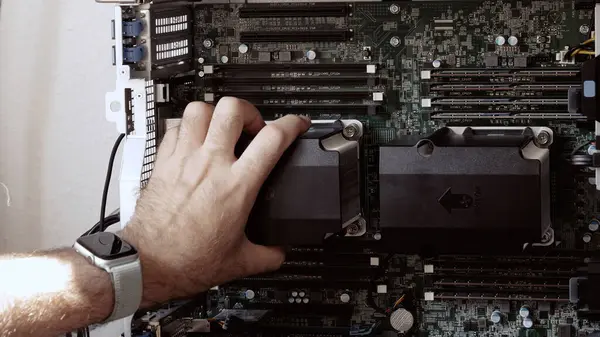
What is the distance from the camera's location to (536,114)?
7.03 feet

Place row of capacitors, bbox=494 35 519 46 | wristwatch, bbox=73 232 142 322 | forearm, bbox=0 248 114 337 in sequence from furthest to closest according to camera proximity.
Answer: row of capacitors, bbox=494 35 519 46 → wristwatch, bbox=73 232 142 322 → forearm, bbox=0 248 114 337

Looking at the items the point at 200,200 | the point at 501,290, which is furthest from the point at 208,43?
the point at 501,290

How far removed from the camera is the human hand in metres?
1.78

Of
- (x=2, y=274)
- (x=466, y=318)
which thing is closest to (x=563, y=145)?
(x=466, y=318)

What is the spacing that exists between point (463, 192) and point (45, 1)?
1.42 metres

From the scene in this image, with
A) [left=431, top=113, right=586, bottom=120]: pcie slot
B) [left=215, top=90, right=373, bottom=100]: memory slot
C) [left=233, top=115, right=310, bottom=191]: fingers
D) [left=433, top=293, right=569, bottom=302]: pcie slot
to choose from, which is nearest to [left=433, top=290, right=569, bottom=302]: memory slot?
[left=433, top=293, right=569, bottom=302]: pcie slot

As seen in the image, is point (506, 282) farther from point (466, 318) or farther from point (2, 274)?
point (2, 274)

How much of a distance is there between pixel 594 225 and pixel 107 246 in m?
1.19

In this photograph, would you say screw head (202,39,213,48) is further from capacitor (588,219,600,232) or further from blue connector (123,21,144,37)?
capacitor (588,219,600,232)

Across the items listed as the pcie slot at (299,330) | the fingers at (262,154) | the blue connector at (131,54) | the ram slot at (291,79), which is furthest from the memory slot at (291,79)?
the pcie slot at (299,330)

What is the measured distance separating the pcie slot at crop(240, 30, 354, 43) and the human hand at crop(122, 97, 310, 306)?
412 millimetres

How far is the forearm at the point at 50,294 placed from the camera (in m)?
1.54

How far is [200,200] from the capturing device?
178 cm

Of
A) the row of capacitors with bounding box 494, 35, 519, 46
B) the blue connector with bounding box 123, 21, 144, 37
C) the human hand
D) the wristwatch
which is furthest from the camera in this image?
the row of capacitors with bounding box 494, 35, 519, 46
